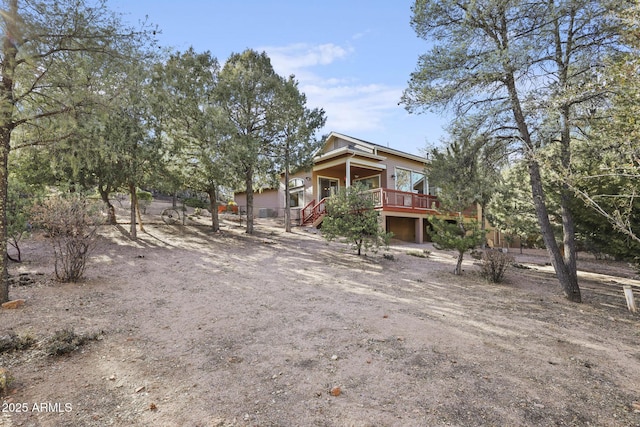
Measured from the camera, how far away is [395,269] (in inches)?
366

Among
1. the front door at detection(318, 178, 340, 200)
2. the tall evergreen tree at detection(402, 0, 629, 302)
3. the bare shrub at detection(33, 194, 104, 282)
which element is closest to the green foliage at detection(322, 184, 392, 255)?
the tall evergreen tree at detection(402, 0, 629, 302)

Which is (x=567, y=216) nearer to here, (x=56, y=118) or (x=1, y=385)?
(x=1, y=385)

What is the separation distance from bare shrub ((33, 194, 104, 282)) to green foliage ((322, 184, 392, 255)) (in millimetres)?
6405

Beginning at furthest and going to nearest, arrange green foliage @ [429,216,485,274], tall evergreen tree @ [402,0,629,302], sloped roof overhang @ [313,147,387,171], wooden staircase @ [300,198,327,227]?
wooden staircase @ [300,198,327,227]
sloped roof overhang @ [313,147,387,171]
green foliage @ [429,216,485,274]
tall evergreen tree @ [402,0,629,302]

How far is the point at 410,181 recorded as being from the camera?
1981 centimetres

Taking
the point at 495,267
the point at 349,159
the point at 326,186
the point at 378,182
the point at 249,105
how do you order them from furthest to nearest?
the point at 326,186 → the point at 378,182 → the point at 349,159 → the point at 249,105 → the point at 495,267

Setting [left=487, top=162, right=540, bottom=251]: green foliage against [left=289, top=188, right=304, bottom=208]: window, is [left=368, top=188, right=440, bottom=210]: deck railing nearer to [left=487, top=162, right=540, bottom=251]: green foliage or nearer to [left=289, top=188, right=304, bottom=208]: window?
[left=487, top=162, right=540, bottom=251]: green foliage

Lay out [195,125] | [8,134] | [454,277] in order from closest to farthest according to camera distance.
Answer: [8,134] < [454,277] < [195,125]

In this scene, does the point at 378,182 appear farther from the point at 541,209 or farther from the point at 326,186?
the point at 541,209

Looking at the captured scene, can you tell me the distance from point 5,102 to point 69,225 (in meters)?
2.61

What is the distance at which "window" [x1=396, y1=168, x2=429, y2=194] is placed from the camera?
19.2 metres

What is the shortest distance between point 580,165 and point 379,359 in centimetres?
647

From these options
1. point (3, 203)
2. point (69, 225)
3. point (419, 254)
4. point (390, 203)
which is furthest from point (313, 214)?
point (3, 203)

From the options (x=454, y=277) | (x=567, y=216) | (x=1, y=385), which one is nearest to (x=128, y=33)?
(x=1, y=385)
